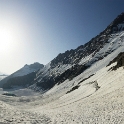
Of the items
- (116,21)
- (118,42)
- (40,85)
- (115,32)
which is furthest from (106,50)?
(40,85)

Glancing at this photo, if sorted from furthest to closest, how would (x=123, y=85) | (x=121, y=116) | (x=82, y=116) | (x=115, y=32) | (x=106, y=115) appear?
(x=115, y=32), (x=123, y=85), (x=82, y=116), (x=106, y=115), (x=121, y=116)

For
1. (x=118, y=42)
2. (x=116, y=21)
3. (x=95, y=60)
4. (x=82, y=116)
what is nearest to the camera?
(x=82, y=116)

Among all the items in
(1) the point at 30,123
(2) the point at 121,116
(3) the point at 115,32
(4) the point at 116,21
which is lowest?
(2) the point at 121,116

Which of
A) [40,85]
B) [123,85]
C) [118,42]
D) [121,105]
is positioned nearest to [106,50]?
[118,42]

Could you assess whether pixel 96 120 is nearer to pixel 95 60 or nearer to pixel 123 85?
pixel 123 85

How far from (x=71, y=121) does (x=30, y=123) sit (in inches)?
198

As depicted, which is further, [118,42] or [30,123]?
[118,42]

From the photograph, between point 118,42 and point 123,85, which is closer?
point 123,85

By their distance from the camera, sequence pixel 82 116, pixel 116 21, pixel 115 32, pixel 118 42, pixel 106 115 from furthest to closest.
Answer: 1. pixel 116 21
2. pixel 115 32
3. pixel 118 42
4. pixel 82 116
5. pixel 106 115

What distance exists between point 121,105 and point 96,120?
5.84 metres

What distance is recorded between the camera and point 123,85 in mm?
38812

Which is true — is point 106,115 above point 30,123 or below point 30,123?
below

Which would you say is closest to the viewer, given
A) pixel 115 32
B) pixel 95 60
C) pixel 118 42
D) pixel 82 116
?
pixel 82 116

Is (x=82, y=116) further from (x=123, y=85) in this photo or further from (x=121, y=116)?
(x=123, y=85)
